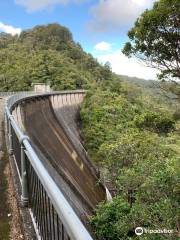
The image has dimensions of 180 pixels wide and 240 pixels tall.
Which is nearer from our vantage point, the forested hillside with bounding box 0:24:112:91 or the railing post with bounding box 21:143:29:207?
the railing post with bounding box 21:143:29:207

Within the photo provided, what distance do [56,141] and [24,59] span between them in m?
44.3

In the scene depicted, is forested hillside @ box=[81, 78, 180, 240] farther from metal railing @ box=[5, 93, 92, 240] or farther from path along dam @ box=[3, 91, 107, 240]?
metal railing @ box=[5, 93, 92, 240]

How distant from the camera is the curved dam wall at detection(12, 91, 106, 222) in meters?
14.3

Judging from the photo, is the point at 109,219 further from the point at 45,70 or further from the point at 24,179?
the point at 45,70

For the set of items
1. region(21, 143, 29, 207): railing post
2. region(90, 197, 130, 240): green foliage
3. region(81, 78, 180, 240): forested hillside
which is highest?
region(21, 143, 29, 207): railing post

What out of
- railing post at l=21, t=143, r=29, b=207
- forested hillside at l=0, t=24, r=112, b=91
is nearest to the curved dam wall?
railing post at l=21, t=143, r=29, b=207

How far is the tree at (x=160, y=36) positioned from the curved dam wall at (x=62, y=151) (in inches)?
235

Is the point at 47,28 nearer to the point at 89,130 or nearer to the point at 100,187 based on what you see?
the point at 89,130

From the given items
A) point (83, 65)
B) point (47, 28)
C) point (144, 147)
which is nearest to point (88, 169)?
point (144, 147)

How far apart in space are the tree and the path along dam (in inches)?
240

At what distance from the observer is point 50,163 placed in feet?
48.5

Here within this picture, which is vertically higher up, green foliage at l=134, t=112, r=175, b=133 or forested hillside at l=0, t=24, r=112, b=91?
forested hillside at l=0, t=24, r=112, b=91

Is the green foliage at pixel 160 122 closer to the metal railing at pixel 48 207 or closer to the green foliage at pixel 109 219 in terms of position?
the green foliage at pixel 109 219

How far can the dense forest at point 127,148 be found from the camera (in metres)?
8.97
